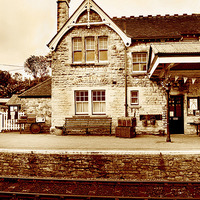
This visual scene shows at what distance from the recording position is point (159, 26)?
47.8 ft

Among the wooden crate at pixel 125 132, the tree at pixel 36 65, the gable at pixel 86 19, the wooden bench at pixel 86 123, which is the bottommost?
the wooden crate at pixel 125 132

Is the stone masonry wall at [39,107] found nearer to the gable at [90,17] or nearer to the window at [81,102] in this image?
the window at [81,102]

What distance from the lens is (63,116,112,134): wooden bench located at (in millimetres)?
12720

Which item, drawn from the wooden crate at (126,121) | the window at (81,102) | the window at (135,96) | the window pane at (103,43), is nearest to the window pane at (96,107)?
the window at (81,102)

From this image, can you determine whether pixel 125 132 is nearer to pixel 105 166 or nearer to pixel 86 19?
pixel 105 166

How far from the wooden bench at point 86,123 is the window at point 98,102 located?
731 millimetres

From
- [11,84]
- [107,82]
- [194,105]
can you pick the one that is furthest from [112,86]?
[11,84]

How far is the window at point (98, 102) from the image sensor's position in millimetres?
13484

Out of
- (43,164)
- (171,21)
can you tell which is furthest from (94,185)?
(171,21)

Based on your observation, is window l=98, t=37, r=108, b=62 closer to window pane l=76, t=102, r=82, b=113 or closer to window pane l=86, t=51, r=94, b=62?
window pane l=86, t=51, r=94, b=62

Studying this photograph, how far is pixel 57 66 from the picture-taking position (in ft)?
44.8

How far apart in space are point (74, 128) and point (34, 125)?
11.4 feet

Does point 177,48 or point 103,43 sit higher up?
point 103,43

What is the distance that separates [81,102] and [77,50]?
368 centimetres
